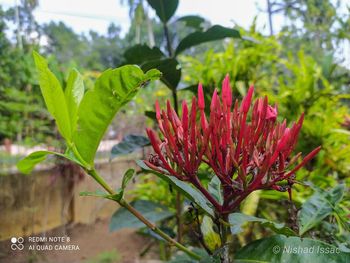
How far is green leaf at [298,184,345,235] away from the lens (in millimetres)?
599

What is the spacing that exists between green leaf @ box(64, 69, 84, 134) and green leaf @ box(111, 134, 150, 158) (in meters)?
0.29

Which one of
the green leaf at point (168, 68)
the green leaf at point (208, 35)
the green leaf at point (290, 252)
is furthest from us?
the green leaf at point (208, 35)

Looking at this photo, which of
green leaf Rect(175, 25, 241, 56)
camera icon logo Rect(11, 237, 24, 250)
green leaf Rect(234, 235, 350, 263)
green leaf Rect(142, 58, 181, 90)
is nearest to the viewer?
green leaf Rect(234, 235, 350, 263)

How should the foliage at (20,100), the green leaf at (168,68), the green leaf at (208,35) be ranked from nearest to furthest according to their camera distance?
the green leaf at (168,68) < the green leaf at (208,35) < the foliage at (20,100)

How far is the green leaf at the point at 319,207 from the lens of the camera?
60 centimetres

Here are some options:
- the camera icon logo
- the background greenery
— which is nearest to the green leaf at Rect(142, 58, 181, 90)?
the background greenery

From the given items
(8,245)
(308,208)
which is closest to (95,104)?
(308,208)

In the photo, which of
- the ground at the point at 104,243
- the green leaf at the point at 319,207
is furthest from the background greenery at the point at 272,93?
the ground at the point at 104,243

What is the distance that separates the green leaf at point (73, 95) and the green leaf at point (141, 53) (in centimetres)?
33

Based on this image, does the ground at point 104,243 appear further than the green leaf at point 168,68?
Yes

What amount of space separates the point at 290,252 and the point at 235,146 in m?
0.15

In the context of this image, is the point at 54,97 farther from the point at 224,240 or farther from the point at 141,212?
the point at 141,212

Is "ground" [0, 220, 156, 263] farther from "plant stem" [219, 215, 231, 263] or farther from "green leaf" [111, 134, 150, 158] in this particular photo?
"plant stem" [219, 215, 231, 263]

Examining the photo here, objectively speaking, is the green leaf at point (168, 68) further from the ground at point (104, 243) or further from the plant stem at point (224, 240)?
the ground at point (104, 243)
